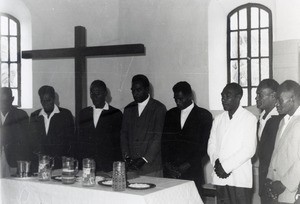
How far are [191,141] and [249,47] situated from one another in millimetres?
2343

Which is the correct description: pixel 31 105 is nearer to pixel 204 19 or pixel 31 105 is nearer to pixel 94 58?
pixel 94 58

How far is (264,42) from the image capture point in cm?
532

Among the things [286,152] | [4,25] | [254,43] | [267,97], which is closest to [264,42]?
[254,43]

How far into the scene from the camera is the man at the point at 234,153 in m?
3.17

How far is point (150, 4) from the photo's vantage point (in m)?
5.99

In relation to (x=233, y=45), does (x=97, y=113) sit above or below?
below

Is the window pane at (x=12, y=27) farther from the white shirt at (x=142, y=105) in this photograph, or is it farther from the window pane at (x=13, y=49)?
the white shirt at (x=142, y=105)

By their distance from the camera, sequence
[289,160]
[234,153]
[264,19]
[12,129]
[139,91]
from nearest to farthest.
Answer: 1. [289,160]
2. [234,153]
3. [139,91]
4. [12,129]
5. [264,19]

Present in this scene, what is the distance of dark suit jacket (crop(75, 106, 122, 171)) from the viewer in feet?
12.5

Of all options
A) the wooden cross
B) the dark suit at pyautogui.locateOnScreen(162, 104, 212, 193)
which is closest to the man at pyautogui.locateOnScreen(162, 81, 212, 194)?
the dark suit at pyautogui.locateOnScreen(162, 104, 212, 193)

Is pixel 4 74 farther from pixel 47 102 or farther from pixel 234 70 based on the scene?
pixel 234 70

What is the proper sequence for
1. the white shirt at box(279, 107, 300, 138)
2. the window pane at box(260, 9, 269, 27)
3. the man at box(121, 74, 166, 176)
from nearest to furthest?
the white shirt at box(279, 107, 300, 138), the man at box(121, 74, 166, 176), the window pane at box(260, 9, 269, 27)

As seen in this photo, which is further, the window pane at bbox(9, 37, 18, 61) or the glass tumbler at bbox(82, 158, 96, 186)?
the window pane at bbox(9, 37, 18, 61)

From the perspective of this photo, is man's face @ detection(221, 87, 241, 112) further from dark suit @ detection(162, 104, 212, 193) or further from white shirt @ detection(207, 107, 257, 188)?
dark suit @ detection(162, 104, 212, 193)
